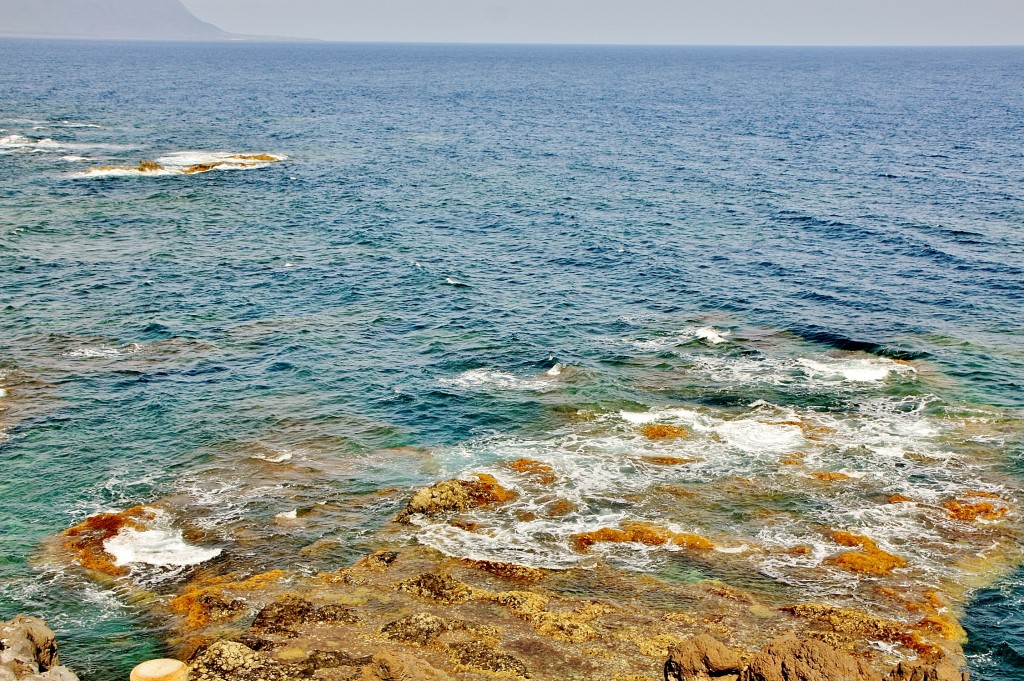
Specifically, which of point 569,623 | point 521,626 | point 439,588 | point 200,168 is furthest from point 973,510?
point 200,168

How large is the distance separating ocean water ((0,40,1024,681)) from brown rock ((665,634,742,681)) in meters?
7.62

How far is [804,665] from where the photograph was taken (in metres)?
29.2

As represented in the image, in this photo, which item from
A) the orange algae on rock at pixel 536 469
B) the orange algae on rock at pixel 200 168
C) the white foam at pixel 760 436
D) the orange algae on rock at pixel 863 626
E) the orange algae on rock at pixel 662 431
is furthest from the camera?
the orange algae on rock at pixel 200 168

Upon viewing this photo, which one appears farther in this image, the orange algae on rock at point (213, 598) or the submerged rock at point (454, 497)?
the submerged rock at point (454, 497)

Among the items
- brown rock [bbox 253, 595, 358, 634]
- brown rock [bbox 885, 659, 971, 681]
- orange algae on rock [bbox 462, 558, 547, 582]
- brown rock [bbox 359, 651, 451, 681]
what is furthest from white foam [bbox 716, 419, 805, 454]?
brown rock [bbox 253, 595, 358, 634]

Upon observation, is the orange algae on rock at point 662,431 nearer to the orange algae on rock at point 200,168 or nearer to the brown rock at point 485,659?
the brown rock at point 485,659

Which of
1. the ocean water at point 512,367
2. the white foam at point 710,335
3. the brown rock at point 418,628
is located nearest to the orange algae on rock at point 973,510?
the ocean water at point 512,367

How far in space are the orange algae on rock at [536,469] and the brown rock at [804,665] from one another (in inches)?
763

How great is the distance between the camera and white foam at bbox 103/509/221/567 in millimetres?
40750

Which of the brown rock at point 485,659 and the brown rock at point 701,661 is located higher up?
the brown rock at point 701,661

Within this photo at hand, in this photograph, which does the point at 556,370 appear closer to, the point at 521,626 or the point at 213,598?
the point at 521,626

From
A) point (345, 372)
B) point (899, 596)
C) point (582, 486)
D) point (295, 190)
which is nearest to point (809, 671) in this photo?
point (899, 596)

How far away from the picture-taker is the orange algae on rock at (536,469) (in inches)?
1898

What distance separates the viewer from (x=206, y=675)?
31.7 m
